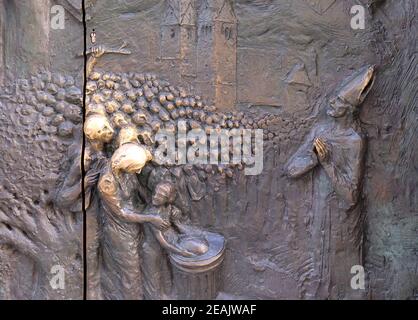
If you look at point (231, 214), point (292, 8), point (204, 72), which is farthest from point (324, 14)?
point (231, 214)

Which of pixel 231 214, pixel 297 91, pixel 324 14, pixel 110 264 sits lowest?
pixel 110 264

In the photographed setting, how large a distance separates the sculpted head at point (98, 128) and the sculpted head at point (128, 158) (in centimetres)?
9

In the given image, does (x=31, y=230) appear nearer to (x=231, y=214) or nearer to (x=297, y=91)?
(x=231, y=214)

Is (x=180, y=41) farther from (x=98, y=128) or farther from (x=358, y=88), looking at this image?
(x=358, y=88)

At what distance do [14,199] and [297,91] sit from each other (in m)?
1.47

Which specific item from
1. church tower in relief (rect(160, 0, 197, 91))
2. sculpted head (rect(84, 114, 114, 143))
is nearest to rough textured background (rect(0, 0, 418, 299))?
church tower in relief (rect(160, 0, 197, 91))

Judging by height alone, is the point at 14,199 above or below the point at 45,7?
below

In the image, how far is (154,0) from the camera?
368cm

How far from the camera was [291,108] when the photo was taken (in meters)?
3.68

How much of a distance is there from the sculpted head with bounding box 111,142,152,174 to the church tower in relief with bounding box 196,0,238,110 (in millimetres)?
427

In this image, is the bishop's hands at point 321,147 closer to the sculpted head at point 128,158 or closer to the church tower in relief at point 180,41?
the church tower in relief at point 180,41

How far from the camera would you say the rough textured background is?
364 cm

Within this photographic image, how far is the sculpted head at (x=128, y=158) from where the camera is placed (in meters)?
3.54

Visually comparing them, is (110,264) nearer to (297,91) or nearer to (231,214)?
(231,214)
